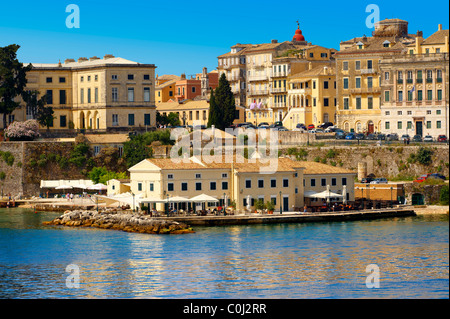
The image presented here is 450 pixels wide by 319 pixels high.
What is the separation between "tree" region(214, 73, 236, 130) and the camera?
8319cm

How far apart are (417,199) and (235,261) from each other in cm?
2205

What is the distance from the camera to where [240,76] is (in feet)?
332

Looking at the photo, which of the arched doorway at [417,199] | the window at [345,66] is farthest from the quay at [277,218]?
the window at [345,66]

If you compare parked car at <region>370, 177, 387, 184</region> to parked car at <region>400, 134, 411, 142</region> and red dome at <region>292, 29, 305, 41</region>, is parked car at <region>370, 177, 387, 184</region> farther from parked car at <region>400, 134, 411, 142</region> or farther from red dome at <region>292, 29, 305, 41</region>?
red dome at <region>292, 29, 305, 41</region>

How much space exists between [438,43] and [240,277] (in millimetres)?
42381

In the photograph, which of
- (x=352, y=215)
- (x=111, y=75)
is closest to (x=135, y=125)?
(x=111, y=75)

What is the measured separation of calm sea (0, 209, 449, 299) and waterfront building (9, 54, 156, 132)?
26.4 metres

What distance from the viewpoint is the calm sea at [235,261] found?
105 ft

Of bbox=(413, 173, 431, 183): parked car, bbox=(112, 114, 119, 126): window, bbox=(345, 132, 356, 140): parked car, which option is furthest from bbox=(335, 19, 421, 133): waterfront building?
bbox=(112, 114, 119, 126): window

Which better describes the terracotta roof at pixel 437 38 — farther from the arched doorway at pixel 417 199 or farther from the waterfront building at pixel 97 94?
the waterfront building at pixel 97 94

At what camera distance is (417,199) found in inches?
2265

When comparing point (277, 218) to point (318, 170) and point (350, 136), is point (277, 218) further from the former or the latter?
point (350, 136)

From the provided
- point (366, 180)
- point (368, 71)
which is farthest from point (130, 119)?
point (366, 180)

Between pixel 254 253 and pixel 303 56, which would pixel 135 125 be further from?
pixel 254 253
